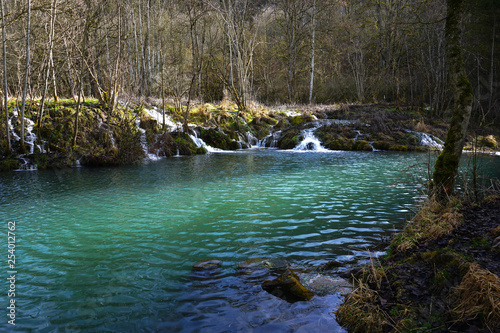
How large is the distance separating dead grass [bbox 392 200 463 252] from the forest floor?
15mm

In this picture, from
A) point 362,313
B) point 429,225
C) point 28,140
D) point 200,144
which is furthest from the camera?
point 200,144

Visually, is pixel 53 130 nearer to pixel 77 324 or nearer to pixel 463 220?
pixel 77 324

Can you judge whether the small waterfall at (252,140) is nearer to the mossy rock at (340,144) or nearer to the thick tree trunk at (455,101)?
the mossy rock at (340,144)

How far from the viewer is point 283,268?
4.79m

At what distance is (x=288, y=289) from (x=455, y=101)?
5.38 meters

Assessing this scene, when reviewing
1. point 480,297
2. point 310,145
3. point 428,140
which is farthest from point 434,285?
point 428,140

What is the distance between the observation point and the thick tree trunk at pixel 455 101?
21.5 ft

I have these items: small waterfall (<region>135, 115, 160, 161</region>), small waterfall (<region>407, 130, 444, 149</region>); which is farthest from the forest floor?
small waterfall (<region>407, 130, 444, 149</region>)

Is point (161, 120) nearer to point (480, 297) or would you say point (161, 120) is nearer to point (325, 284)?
point (325, 284)

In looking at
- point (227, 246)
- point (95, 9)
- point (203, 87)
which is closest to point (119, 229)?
point (227, 246)

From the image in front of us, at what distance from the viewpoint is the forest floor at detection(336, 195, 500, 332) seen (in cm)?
304

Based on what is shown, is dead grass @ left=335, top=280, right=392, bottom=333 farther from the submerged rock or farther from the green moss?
the green moss

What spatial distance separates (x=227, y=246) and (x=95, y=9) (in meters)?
18.3

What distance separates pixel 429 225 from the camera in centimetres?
561
